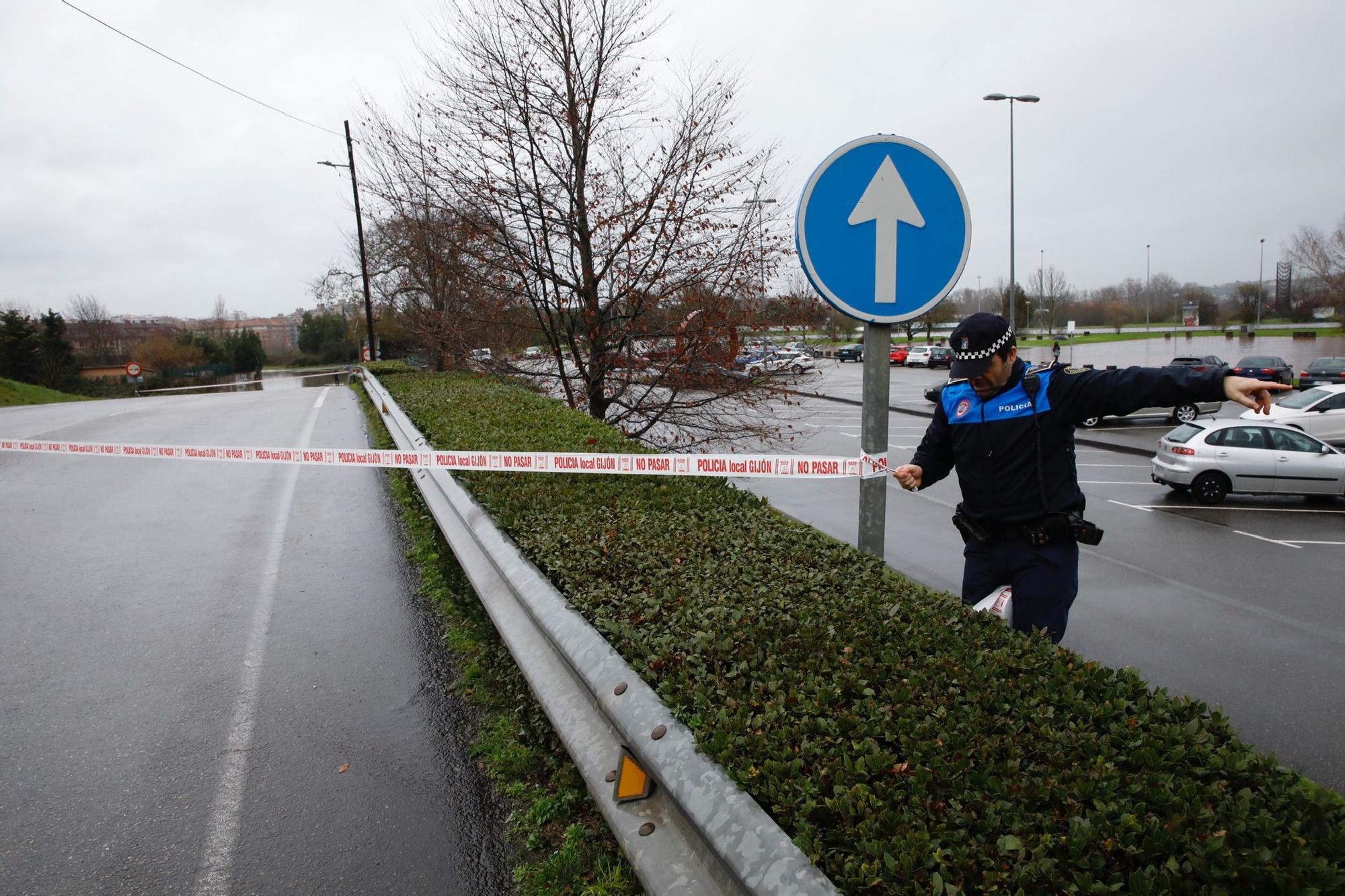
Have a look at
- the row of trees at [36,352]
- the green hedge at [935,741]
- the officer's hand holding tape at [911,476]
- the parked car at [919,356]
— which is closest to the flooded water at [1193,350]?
the parked car at [919,356]

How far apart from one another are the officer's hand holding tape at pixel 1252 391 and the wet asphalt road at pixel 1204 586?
3.20 meters

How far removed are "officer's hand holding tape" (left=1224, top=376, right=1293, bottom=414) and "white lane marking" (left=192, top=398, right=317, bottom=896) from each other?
3740mm

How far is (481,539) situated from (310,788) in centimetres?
148

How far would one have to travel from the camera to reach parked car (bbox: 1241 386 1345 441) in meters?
19.1

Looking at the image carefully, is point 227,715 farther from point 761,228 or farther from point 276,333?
point 276,333

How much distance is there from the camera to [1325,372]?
32.5 m

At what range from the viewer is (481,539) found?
14.7 feet

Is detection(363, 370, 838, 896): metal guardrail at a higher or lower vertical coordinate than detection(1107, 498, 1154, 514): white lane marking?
higher

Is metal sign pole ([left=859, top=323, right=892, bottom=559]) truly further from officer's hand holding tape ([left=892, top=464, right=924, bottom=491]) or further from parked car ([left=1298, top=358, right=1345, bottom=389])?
parked car ([left=1298, top=358, right=1345, bottom=389])

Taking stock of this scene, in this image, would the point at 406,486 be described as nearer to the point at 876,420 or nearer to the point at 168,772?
the point at 168,772

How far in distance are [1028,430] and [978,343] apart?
1.34 ft

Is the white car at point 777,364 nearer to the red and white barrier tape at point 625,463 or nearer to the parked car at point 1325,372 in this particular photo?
the red and white barrier tape at point 625,463

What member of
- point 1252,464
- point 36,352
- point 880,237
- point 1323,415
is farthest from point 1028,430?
point 36,352

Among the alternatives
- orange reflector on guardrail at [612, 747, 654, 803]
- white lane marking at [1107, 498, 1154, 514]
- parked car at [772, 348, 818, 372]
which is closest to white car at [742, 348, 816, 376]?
parked car at [772, 348, 818, 372]
